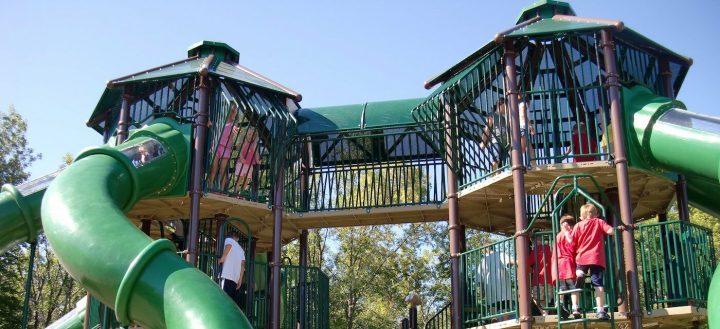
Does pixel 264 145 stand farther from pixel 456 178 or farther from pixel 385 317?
pixel 385 317

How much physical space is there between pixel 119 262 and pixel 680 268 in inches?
297

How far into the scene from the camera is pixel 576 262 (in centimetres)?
1047

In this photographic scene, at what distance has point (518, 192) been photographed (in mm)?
12062

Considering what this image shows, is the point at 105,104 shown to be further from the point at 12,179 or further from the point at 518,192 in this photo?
the point at 12,179

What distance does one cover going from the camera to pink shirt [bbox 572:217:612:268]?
1034 centimetres

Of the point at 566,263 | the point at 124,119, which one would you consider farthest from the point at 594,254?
the point at 124,119

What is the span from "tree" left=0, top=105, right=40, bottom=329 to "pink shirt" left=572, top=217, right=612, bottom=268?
22390 millimetres

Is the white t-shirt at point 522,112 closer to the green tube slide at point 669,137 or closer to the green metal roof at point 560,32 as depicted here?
the green metal roof at point 560,32

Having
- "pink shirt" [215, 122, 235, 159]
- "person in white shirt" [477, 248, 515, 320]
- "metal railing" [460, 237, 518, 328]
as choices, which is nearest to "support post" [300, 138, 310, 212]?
"pink shirt" [215, 122, 235, 159]

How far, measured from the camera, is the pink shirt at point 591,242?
10.3 metres

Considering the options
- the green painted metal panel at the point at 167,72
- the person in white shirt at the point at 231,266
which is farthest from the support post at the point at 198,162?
the person in white shirt at the point at 231,266

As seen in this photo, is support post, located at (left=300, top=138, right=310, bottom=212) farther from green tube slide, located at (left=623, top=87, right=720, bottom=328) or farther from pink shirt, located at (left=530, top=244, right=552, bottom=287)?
green tube slide, located at (left=623, top=87, right=720, bottom=328)

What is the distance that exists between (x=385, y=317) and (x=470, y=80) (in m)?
18.9

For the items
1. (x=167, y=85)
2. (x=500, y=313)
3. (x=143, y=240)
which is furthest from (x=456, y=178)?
(x=143, y=240)
